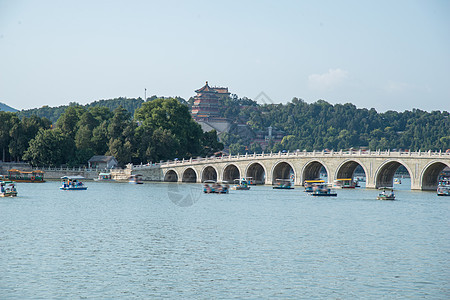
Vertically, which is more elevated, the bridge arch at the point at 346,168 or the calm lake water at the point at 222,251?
the bridge arch at the point at 346,168

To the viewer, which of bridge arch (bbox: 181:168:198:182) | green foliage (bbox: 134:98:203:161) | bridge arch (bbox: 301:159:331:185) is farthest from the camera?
green foliage (bbox: 134:98:203:161)

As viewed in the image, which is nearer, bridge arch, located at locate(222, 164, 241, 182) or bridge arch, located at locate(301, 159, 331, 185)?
bridge arch, located at locate(301, 159, 331, 185)

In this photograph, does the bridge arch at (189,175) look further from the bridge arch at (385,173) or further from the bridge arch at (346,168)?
the bridge arch at (385,173)

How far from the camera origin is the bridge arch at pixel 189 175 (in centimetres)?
9861

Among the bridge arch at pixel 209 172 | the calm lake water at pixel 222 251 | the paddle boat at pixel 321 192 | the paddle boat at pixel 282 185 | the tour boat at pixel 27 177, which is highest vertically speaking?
the bridge arch at pixel 209 172

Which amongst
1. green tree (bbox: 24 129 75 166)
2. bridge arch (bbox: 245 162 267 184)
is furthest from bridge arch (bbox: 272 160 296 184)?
green tree (bbox: 24 129 75 166)

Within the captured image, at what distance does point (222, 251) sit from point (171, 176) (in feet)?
226

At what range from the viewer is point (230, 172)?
9656 cm

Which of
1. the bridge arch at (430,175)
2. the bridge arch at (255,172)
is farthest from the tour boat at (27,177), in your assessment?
the bridge arch at (430,175)

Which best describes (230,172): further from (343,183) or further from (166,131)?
(343,183)

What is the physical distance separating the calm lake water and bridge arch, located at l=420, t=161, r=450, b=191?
16.8 m

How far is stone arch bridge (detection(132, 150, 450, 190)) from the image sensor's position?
7306cm

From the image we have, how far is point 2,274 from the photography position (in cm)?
2680

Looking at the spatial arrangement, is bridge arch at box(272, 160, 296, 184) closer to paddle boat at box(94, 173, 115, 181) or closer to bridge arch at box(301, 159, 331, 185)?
bridge arch at box(301, 159, 331, 185)
